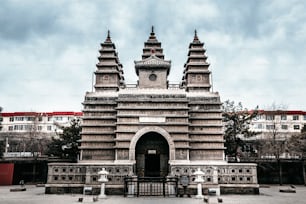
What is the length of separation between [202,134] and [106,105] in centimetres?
1030

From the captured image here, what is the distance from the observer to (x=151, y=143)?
94.3 feet

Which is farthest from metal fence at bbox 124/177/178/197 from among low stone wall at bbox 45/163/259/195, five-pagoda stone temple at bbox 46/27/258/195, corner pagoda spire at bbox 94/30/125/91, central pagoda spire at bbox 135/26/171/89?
corner pagoda spire at bbox 94/30/125/91

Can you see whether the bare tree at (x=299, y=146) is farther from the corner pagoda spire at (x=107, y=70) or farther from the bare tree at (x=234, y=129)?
the corner pagoda spire at (x=107, y=70)

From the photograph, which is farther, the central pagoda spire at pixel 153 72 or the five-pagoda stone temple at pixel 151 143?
the central pagoda spire at pixel 153 72

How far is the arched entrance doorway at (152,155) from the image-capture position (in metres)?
Result: 28.2

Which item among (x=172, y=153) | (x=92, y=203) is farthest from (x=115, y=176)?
(x=92, y=203)

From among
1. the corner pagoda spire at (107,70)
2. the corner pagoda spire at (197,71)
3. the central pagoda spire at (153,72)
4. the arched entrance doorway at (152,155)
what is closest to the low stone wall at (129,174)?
the arched entrance doorway at (152,155)

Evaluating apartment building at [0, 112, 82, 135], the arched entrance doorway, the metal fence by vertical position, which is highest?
apartment building at [0, 112, 82, 135]

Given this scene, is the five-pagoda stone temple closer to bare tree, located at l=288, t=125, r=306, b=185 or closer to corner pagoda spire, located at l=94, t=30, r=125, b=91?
corner pagoda spire, located at l=94, t=30, r=125, b=91

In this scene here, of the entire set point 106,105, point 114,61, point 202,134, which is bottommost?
point 202,134

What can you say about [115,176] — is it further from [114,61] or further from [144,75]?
[114,61]

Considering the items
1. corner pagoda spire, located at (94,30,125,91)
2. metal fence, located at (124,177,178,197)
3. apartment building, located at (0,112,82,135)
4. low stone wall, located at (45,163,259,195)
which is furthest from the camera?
apartment building, located at (0,112,82,135)

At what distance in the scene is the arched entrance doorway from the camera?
28188 millimetres

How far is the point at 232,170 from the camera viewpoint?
82.3 ft
